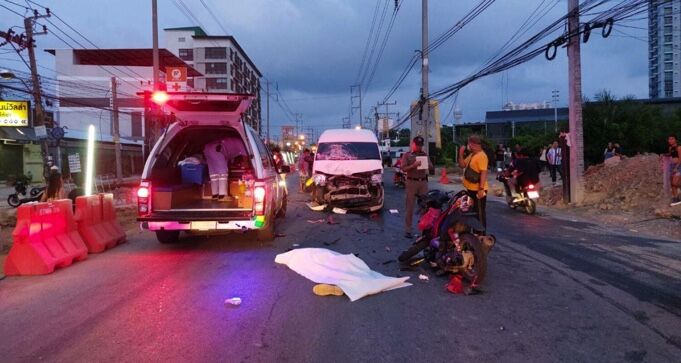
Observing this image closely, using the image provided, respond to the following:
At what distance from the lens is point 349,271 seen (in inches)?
267

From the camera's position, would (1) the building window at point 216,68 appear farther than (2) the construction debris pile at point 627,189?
Yes

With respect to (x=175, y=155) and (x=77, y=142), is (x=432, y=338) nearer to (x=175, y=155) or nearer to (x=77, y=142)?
(x=175, y=155)

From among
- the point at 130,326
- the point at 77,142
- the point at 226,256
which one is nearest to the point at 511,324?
the point at 130,326

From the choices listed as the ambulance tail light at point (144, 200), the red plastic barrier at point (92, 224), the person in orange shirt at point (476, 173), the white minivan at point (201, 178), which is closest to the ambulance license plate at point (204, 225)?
the white minivan at point (201, 178)

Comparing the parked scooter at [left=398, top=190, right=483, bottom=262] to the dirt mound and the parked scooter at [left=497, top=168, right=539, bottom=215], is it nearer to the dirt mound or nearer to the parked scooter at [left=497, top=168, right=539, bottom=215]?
the parked scooter at [left=497, top=168, right=539, bottom=215]

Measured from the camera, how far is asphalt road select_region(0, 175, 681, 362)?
4270 mm

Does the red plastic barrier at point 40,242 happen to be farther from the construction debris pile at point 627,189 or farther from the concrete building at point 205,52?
the concrete building at point 205,52

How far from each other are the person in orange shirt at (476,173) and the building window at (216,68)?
9280 cm

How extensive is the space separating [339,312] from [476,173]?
3095 mm

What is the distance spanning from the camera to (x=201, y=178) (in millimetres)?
10773

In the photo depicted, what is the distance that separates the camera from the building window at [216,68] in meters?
95.1

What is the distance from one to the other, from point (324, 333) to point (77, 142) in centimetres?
3950

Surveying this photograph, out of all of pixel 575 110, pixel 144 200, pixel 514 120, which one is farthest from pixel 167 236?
pixel 514 120

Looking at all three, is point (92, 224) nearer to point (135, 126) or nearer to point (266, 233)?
point (266, 233)
